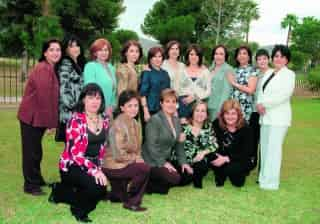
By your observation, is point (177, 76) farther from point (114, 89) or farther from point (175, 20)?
point (175, 20)

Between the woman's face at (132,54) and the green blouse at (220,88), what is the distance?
121cm

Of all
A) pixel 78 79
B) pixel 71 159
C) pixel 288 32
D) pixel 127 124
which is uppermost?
Result: pixel 288 32

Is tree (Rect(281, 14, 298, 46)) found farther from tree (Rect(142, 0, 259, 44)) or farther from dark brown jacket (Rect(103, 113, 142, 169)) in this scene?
dark brown jacket (Rect(103, 113, 142, 169))

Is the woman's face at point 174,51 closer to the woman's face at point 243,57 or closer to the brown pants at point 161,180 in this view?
the woman's face at point 243,57

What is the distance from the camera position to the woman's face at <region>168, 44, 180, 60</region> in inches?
239

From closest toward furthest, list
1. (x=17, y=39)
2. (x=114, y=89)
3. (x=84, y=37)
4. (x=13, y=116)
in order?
(x=114, y=89), (x=13, y=116), (x=17, y=39), (x=84, y=37)

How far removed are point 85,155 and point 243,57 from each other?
290 centimetres

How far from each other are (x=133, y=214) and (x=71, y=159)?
0.85 m

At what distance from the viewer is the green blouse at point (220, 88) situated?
625cm

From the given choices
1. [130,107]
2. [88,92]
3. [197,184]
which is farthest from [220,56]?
[88,92]

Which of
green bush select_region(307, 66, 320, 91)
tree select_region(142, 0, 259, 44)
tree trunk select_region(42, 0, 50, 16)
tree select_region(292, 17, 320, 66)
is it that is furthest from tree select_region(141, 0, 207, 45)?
tree select_region(292, 17, 320, 66)

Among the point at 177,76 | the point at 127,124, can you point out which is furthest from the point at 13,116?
the point at 127,124

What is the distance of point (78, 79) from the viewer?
520cm

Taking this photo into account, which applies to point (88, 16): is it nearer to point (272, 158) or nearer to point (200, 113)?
point (200, 113)
